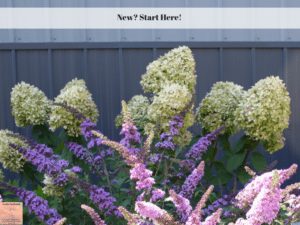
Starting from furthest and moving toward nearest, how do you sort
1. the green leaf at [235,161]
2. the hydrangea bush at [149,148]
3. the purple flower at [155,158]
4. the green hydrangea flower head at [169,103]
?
the green leaf at [235,161] → the green hydrangea flower head at [169,103] → the purple flower at [155,158] → the hydrangea bush at [149,148]

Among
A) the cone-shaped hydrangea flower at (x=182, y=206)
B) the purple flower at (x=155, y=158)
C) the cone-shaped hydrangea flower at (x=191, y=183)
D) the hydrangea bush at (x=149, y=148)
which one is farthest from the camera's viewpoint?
the purple flower at (x=155, y=158)

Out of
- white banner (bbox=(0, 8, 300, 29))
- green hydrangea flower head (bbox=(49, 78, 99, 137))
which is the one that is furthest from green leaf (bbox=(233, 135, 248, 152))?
white banner (bbox=(0, 8, 300, 29))

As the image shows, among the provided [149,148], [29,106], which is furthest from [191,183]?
[29,106]

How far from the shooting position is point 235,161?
351 centimetres

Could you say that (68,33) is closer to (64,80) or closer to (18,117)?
(64,80)

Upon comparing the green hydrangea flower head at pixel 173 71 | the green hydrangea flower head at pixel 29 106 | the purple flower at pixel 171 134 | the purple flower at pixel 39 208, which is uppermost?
the green hydrangea flower head at pixel 173 71

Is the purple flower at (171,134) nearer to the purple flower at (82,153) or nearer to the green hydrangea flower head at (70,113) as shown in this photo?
the purple flower at (82,153)

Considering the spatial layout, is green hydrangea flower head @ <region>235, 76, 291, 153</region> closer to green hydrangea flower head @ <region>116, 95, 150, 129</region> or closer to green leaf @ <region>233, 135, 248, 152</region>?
green leaf @ <region>233, 135, 248, 152</region>

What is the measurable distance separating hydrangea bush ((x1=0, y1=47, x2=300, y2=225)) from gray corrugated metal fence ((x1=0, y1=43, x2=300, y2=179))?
1.19 meters

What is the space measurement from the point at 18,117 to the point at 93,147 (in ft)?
1.93

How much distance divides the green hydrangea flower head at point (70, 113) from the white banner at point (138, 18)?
4.83 feet

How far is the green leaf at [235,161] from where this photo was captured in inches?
137

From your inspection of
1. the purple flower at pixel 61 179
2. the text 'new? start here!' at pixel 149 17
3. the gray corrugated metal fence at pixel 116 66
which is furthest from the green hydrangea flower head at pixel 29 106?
the text 'new? start here!' at pixel 149 17

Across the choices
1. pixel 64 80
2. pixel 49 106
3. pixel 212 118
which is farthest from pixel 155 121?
pixel 64 80
